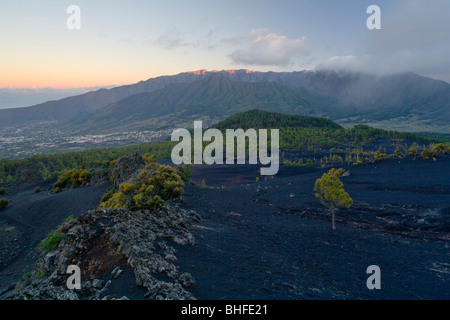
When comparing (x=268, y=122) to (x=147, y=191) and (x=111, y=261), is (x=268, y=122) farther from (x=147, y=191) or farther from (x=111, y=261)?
(x=111, y=261)

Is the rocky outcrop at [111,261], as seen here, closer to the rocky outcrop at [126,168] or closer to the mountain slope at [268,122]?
the rocky outcrop at [126,168]

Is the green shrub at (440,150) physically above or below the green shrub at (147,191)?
above

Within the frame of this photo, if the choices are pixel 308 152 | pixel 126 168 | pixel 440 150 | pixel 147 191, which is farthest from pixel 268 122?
pixel 147 191

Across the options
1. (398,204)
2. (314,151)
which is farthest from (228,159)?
(398,204)

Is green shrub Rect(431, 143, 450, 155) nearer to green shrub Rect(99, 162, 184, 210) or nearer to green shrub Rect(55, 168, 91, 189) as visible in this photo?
green shrub Rect(99, 162, 184, 210)

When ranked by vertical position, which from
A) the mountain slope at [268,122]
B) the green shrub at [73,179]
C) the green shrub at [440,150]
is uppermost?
the mountain slope at [268,122]

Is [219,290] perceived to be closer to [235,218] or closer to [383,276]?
[383,276]

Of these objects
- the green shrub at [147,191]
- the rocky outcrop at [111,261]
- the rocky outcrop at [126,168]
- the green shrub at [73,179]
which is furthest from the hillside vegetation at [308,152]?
the rocky outcrop at [111,261]

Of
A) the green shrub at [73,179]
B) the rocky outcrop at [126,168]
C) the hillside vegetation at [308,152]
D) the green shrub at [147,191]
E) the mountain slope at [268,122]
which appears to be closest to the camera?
the green shrub at [147,191]
